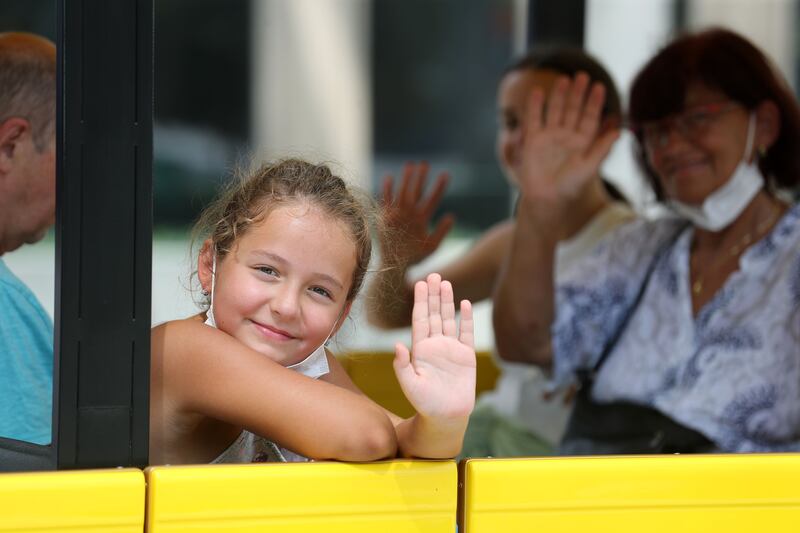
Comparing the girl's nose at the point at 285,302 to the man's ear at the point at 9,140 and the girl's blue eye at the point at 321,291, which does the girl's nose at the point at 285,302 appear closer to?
the girl's blue eye at the point at 321,291

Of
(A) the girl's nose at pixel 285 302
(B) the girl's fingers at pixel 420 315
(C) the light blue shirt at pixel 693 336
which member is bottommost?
(C) the light blue shirt at pixel 693 336

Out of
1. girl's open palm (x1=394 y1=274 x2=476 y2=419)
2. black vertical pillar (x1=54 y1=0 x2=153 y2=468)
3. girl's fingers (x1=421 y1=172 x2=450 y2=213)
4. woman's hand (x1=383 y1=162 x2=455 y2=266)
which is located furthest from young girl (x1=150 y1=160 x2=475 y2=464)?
girl's fingers (x1=421 y1=172 x2=450 y2=213)

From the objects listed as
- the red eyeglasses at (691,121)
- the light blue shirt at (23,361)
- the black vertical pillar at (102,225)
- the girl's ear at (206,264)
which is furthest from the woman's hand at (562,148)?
the black vertical pillar at (102,225)

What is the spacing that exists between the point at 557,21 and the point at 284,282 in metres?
1.82

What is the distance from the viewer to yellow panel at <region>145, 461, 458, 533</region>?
1.42 m

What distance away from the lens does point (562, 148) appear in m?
2.94

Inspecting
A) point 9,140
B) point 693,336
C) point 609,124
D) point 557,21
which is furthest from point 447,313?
point 557,21

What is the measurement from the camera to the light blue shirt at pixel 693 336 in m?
2.61

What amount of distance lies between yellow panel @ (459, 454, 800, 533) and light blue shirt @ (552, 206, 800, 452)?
99 cm

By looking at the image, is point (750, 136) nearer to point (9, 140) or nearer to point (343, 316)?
point (343, 316)

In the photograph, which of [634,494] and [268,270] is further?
[268,270]

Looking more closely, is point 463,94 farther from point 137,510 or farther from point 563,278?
point 137,510

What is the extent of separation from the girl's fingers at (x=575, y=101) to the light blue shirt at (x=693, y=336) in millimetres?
369

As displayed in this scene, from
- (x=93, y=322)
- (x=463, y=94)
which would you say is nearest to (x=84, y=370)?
(x=93, y=322)
